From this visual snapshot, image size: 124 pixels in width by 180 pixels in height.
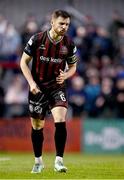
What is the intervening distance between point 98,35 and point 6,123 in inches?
153

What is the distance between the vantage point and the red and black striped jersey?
11.9 meters

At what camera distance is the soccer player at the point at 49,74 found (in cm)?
1177

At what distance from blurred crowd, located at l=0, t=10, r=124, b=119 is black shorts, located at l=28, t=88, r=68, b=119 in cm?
899

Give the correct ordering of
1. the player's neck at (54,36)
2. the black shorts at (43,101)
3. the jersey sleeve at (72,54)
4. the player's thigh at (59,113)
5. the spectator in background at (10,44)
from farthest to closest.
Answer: the spectator in background at (10,44), the jersey sleeve at (72,54), the black shorts at (43,101), the player's neck at (54,36), the player's thigh at (59,113)

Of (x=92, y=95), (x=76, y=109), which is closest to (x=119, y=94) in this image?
(x=92, y=95)

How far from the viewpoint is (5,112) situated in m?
21.7

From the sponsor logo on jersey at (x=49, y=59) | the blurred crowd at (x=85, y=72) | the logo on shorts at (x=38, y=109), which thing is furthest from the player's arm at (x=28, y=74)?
the blurred crowd at (x=85, y=72)

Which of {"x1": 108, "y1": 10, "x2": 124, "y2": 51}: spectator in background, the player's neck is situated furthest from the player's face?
{"x1": 108, "y1": 10, "x2": 124, "y2": 51}: spectator in background

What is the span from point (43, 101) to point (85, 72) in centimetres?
1024

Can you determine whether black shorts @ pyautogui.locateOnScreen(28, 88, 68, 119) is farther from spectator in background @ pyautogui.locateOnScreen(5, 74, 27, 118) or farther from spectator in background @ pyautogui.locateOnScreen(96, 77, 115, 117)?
spectator in background @ pyautogui.locateOnScreen(5, 74, 27, 118)

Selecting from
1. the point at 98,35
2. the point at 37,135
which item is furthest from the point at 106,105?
the point at 37,135

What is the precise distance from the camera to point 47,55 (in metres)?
12.0

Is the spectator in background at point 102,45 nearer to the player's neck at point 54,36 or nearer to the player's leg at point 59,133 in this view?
the player's neck at point 54,36

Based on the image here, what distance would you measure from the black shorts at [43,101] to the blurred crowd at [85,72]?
899 cm
